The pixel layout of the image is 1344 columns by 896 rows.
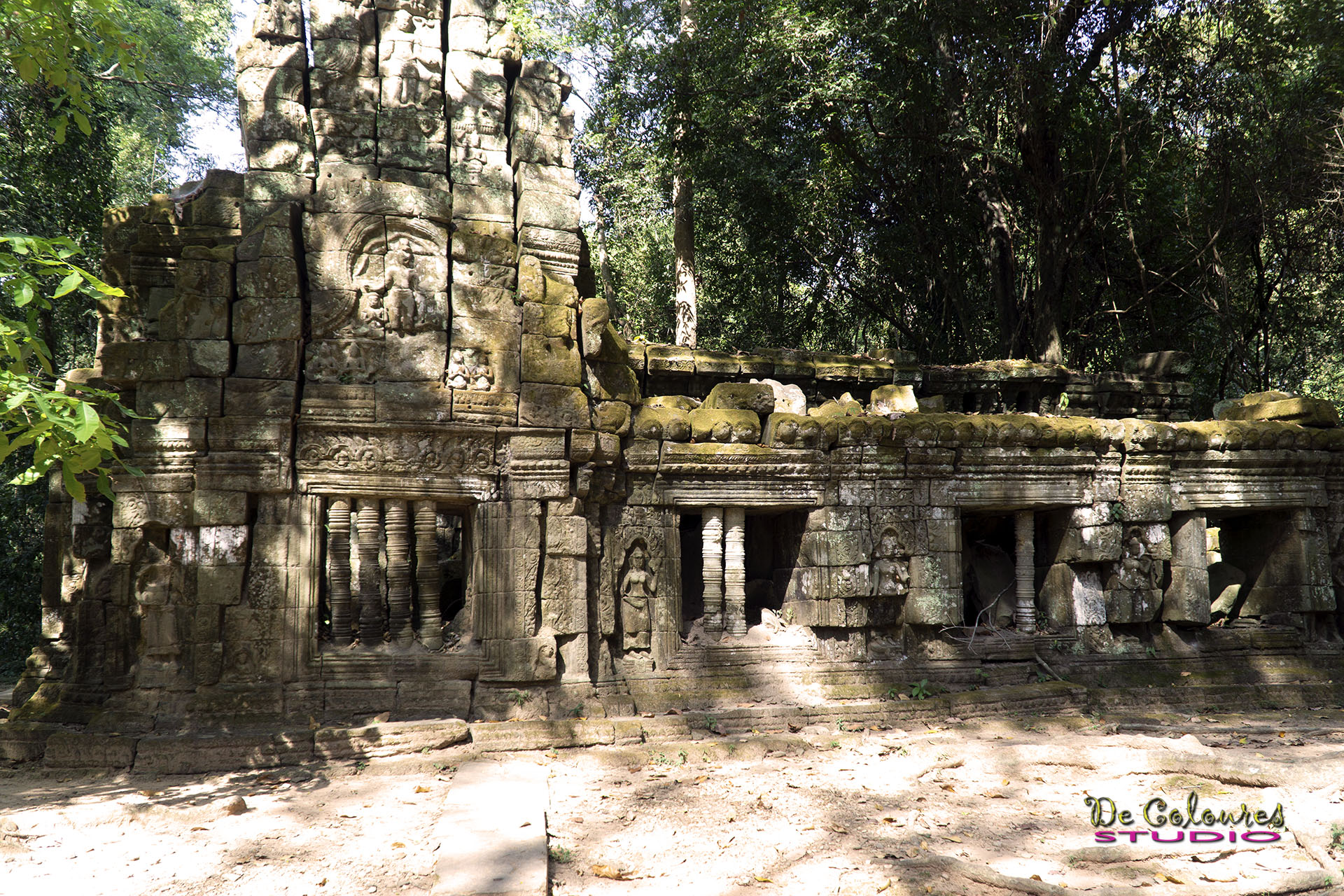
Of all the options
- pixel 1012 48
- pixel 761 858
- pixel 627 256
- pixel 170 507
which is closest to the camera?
pixel 761 858

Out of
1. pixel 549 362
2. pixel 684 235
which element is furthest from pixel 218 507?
pixel 684 235

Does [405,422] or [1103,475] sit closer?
[405,422]

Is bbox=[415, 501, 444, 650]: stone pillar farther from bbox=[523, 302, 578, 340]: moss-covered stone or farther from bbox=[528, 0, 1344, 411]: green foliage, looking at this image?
bbox=[528, 0, 1344, 411]: green foliage

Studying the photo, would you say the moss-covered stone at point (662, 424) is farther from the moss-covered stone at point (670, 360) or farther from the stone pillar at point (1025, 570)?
the stone pillar at point (1025, 570)

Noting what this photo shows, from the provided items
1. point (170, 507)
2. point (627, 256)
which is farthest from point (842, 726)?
point (627, 256)

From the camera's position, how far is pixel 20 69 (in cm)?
586

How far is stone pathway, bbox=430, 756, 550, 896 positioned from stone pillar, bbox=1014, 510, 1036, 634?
17.9 ft

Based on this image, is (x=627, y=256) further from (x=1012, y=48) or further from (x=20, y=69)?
(x=20, y=69)

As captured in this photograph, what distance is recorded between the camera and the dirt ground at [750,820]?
15.2 feet

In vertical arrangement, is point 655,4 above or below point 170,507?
above

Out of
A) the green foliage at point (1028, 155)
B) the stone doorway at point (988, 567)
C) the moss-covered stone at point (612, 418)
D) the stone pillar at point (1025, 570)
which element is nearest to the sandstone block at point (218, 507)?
the moss-covered stone at point (612, 418)

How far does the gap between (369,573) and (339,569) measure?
0.79ft

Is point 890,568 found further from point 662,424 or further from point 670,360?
point 670,360

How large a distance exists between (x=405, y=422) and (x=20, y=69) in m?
3.47
